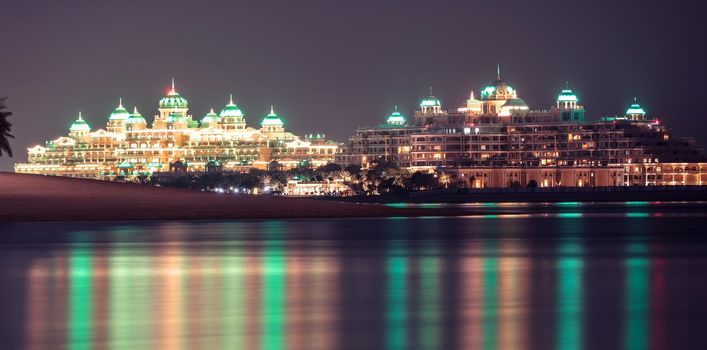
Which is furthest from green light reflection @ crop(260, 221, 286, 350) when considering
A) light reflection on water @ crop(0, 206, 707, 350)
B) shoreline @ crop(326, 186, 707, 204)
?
shoreline @ crop(326, 186, 707, 204)

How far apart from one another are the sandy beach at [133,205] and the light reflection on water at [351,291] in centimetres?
2211

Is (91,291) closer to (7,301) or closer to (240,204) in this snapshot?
(7,301)

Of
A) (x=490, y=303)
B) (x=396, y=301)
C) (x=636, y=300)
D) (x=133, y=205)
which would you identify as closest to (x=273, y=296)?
(x=396, y=301)

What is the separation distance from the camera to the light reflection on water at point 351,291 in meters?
25.5

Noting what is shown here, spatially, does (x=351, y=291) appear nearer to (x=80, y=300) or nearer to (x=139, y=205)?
(x=80, y=300)

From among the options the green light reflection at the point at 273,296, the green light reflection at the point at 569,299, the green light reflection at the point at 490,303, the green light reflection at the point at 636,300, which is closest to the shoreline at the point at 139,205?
the green light reflection at the point at 273,296

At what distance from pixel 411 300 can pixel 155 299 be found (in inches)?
215

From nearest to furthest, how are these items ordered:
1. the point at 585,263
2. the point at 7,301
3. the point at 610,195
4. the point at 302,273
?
the point at 7,301
the point at 302,273
the point at 585,263
the point at 610,195

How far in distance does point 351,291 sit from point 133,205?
54837 mm

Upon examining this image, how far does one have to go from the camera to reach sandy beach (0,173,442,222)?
8156cm

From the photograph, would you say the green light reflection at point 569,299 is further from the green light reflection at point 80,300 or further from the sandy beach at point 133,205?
the sandy beach at point 133,205

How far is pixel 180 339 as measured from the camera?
2520 cm

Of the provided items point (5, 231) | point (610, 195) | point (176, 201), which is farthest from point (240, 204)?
point (610, 195)

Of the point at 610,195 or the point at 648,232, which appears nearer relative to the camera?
the point at 648,232
